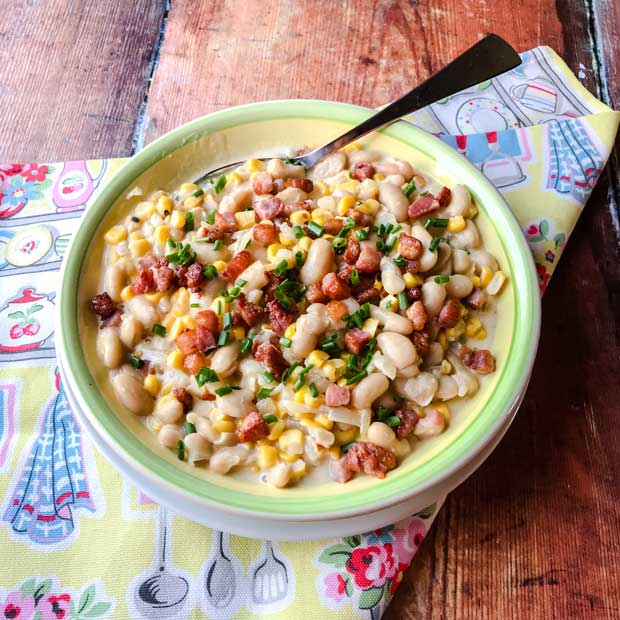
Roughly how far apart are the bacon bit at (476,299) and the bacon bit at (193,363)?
2.30 feet

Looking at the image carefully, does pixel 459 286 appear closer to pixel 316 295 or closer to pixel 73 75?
pixel 316 295

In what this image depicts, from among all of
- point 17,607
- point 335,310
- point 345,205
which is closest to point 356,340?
point 335,310

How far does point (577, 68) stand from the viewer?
254cm

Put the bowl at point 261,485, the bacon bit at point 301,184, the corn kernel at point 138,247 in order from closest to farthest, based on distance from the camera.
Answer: the bowl at point 261,485, the corn kernel at point 138,247, the bacon bit at point 301,184

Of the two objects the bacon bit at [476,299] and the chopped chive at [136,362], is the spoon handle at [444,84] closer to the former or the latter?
the bacon bit at [476,299]

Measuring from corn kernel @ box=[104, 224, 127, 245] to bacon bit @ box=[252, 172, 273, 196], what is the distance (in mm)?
385

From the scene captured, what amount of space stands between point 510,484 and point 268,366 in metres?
0.72

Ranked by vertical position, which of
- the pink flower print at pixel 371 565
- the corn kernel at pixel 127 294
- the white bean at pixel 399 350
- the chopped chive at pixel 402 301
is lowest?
the pink flower print at pixel 371 565

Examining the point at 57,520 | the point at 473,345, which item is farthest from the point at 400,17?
the point at 57,520

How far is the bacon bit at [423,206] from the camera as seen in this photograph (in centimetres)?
180

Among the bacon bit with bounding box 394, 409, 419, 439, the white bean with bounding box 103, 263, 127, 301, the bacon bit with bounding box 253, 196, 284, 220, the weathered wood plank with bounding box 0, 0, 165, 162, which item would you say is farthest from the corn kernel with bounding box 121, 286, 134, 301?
the weathered wood plank with bounding box 0, 0, 165, 162

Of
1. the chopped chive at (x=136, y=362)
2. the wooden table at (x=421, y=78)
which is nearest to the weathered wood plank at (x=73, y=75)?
the wooden table at (x=421, y=78)

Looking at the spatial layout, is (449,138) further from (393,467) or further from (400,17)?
(393,467)

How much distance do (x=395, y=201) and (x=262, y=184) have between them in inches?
15.0
